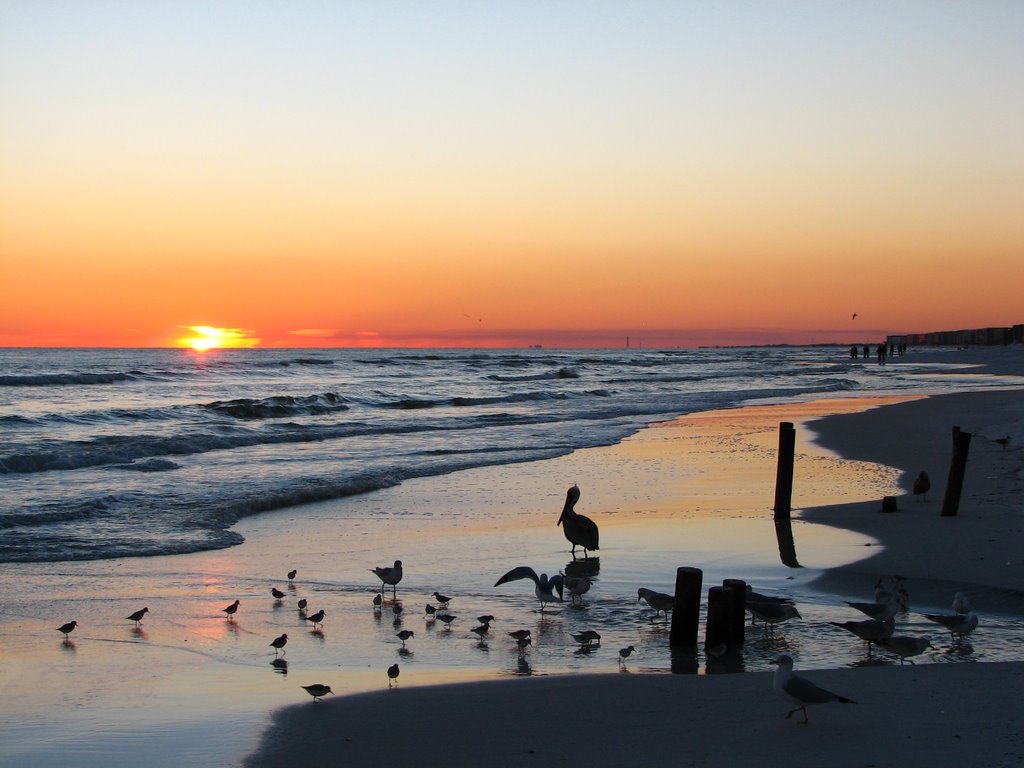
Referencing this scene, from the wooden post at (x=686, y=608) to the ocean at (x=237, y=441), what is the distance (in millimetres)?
6405

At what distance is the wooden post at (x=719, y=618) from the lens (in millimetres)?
7078

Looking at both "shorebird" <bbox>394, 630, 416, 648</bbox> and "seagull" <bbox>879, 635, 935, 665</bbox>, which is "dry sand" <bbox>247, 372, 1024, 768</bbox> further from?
"shorebird" <bbox>394, 630, 416, 648</bbox>

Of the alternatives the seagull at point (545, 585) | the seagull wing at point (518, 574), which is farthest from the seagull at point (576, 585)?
the seagull wing at point (518, 574)

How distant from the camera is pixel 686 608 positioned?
729 centimetres

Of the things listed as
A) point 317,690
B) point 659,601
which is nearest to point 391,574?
point 659,601

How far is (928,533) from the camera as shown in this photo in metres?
11.4

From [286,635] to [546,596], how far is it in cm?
224

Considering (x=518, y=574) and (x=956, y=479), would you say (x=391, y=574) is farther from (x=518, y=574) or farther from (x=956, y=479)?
(x=956, y=479)

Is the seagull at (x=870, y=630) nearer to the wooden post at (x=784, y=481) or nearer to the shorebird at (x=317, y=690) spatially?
the shorebird at (x=317, y=690)

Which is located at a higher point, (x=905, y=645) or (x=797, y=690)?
(x=797, y=690)

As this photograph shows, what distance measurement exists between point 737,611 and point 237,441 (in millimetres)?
18721

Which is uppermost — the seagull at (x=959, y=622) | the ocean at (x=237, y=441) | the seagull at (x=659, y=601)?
the seagull at (x=959, y=622)

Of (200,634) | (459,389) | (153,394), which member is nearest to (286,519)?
(200,634)

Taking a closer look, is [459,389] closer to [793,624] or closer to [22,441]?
[22,441]
